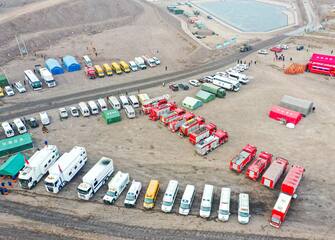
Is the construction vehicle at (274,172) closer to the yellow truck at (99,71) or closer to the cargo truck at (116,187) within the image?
the cargo truck at (116,187)

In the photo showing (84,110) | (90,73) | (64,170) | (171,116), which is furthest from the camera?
(90,73)

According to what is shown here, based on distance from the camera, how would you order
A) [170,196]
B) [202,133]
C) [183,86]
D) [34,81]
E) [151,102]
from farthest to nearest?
[34,81], [183,86], [151,102], [202,133], [170,196]

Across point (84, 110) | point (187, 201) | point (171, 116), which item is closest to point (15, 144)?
point (84, 110)

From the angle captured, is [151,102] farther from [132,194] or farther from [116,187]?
[132,194]

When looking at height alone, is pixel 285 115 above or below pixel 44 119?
above

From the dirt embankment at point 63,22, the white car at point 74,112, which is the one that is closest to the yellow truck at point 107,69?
the white car at point 74,112
